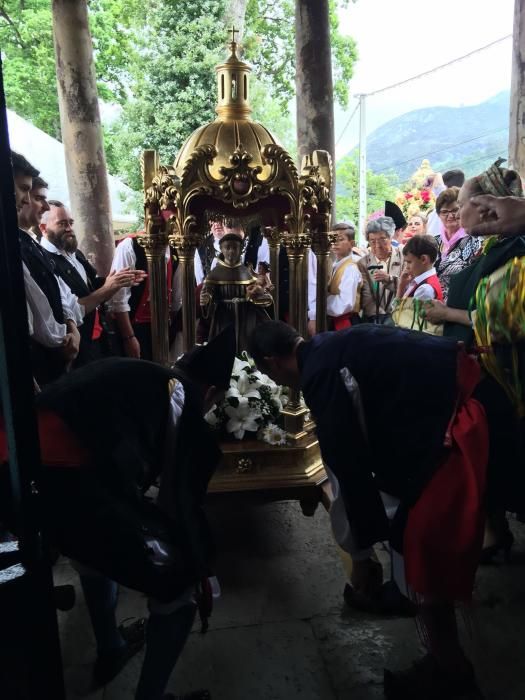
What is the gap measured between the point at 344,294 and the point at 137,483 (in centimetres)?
327

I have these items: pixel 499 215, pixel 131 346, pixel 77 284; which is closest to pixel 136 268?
pixel 131 346

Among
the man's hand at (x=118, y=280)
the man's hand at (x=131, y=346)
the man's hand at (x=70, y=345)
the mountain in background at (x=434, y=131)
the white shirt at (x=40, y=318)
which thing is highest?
the mountain in background at (x=434, y=131)

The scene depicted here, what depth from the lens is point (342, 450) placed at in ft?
6.82

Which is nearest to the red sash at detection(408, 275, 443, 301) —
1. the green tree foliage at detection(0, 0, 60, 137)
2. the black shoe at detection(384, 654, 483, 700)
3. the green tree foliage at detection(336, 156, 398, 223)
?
the black shoe at detection(384, 654, 483, 700)

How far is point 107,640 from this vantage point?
226cm

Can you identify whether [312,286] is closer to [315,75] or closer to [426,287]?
[426,287]

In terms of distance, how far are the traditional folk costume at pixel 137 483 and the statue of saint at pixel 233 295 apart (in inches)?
72.0

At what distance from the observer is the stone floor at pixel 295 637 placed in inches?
87.1

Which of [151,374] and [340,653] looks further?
[340,653]

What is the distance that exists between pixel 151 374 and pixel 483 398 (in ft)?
5.85

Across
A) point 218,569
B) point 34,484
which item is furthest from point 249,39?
point 34,484

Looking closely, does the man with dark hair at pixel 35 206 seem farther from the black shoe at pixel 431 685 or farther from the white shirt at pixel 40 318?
the black shoe at pixel 431 685

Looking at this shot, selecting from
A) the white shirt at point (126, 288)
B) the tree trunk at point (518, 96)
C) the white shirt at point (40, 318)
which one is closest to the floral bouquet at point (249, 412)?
the white shirt at point (40, 318)

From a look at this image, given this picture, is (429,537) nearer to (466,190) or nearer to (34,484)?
(34,484)
